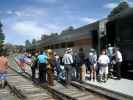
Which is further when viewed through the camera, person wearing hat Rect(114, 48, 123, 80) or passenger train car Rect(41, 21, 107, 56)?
passenger train car Rect(41, 21, 107, 56)

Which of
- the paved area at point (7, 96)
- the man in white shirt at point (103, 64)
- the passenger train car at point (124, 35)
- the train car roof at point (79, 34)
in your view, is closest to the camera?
the paved area at point (7, 96)

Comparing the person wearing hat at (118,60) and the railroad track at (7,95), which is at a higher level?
the person wearing hat at (118,60)

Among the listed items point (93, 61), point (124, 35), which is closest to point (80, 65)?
point (93, 61)

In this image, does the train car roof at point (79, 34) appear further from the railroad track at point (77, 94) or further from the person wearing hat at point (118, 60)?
the railroad track at point (77, 94)

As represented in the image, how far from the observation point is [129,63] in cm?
1678

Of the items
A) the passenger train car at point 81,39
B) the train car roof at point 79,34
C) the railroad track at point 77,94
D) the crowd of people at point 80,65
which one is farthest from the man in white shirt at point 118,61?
the train car roof at point 79,34

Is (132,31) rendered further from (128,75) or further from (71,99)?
(71,99)

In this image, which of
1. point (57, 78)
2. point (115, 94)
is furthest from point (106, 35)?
point (115, 94)

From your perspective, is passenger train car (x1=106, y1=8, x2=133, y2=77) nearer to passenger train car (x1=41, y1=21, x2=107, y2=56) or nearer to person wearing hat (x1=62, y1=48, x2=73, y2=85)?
passenger train car (x1=41, y1=21, x2=107, y2=56)

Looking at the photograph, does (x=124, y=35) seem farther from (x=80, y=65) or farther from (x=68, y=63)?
(x=68, y=63)

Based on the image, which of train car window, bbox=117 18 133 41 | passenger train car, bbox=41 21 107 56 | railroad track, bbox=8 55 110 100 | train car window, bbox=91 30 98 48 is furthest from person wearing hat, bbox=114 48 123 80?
train car window, bbox=91 30 98 48

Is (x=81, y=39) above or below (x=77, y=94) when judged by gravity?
above

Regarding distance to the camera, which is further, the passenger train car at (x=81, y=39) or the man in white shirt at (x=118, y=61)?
the passenger train car at (x=81, y=39)

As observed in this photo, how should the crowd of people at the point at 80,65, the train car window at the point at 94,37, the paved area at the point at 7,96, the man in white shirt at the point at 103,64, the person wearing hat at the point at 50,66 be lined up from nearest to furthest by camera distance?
the paved area at the point at 7,96 < the crowd of people at the point at 80,65 < the man in white shirt at the point at 103,64 < the person wearing hat at the point at 50,66 < the train car window at the point at 94,37
